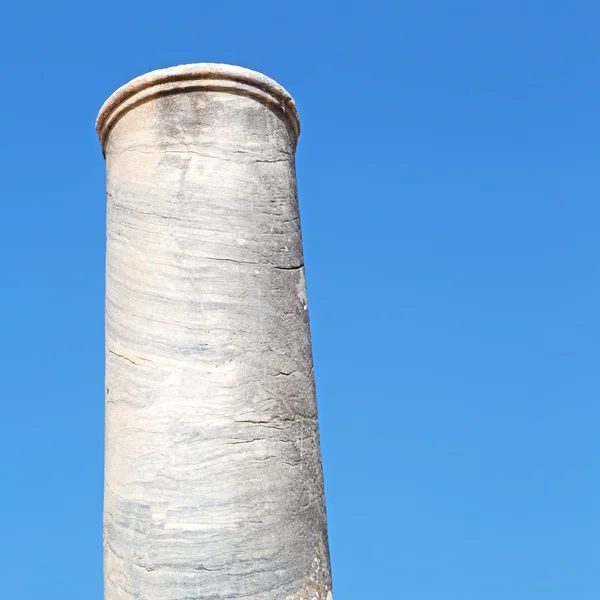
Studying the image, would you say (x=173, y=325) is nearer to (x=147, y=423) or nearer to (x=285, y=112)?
(x=147, y=423)

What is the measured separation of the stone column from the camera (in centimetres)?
550

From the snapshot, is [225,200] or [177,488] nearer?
[177,488]

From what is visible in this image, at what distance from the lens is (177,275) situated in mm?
6004

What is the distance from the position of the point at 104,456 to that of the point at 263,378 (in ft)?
3.87

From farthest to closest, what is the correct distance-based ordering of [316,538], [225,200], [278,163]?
[278,163]
[225,200]
[316,538]

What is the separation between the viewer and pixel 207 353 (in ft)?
19.0

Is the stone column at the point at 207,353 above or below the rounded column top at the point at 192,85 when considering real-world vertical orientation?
below

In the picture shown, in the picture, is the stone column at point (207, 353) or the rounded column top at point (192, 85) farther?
A: the rounded column top at point (192, 85)

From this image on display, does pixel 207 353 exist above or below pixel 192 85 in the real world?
below

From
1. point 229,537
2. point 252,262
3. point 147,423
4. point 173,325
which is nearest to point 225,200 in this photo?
point 252,262

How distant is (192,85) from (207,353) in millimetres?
1932

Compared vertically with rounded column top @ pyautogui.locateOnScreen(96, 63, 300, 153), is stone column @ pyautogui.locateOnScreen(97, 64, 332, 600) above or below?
below

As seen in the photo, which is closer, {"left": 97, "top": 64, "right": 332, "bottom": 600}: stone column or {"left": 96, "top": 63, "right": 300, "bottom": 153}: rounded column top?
{"left": 97, "top": 64, "right": 332, "bottom": 600}: stone column

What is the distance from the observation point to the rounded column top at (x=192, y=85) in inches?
257
